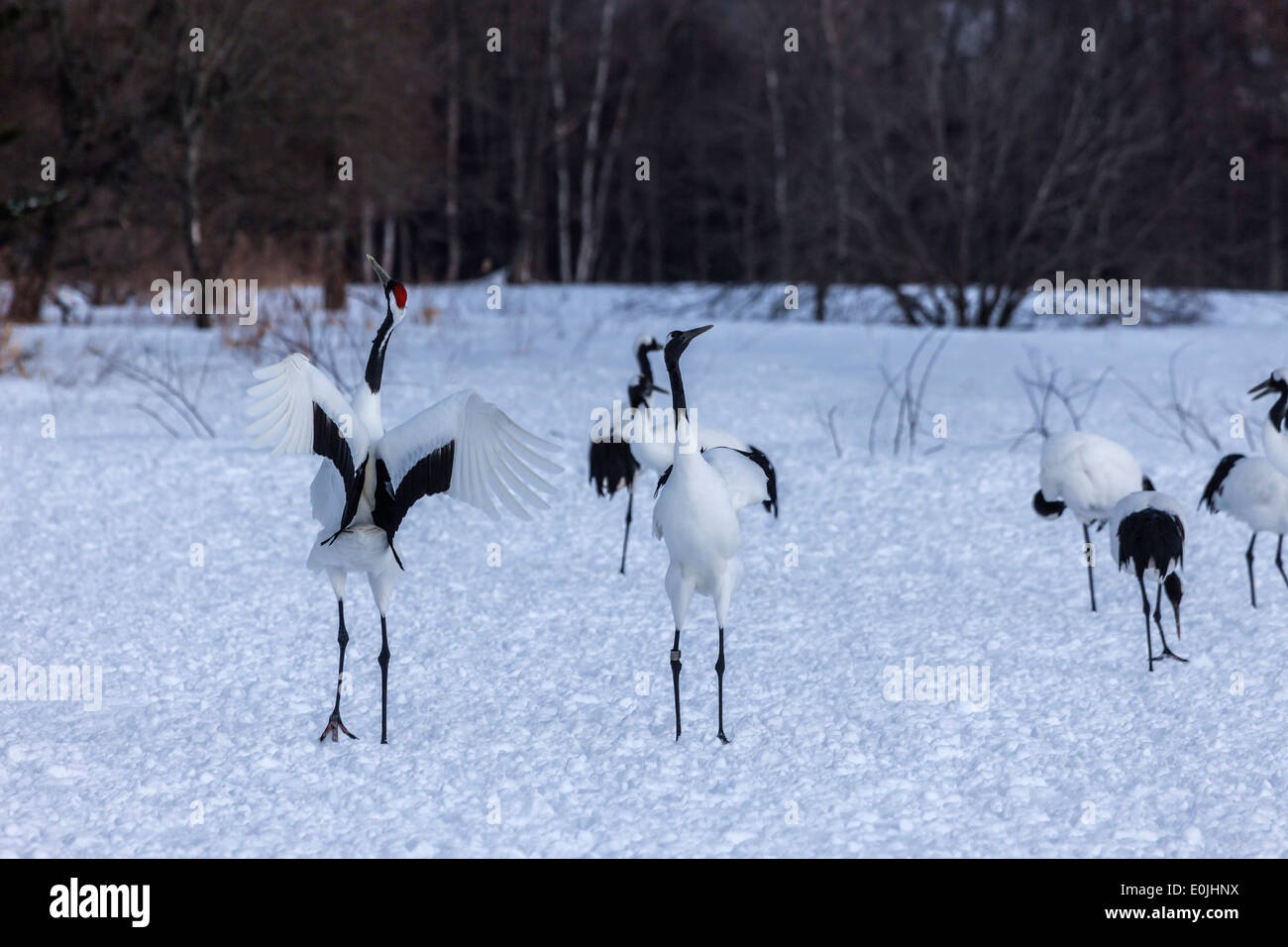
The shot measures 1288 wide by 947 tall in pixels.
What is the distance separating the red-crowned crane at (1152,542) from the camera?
15.9 feet

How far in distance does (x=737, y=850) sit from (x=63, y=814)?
194 centimetres

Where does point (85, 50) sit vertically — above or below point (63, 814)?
above

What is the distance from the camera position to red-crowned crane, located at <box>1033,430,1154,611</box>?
573cm

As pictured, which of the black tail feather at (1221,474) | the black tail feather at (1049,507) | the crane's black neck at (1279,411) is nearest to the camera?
the crane's black neck at (1279,411)

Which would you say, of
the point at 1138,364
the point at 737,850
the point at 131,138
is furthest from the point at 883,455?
the point at 131,138

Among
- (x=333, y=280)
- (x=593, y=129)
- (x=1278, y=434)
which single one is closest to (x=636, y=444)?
(x=1278, y=434)

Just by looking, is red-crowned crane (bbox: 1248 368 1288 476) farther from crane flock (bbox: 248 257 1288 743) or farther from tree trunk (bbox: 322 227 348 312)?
tree trunk (bbox: 322 227 348 312)

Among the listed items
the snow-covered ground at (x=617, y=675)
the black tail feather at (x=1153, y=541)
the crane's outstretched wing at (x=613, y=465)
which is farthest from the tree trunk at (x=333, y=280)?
the black tail feather at (x=1153, y=541)

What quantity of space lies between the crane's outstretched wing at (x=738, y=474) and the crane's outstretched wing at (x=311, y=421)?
1.34 meters

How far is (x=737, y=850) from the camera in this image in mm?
3445

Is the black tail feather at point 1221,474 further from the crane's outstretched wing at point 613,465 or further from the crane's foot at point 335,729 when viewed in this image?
the crane's foot at point 335,729

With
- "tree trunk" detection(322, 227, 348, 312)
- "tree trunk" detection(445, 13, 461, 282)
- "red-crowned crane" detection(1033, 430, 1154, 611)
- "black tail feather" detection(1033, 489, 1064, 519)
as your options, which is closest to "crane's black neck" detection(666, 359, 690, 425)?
"red-crowned crane" detection(1033, 430, 1154, 611)

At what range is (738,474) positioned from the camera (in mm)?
4633

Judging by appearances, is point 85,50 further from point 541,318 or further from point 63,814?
point 63,814
